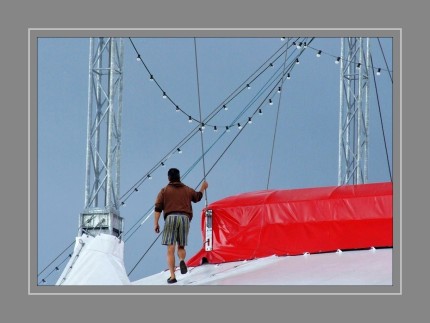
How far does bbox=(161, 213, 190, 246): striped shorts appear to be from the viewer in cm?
1163

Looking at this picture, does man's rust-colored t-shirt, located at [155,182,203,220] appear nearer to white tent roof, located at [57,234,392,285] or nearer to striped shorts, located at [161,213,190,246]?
striped shorts, located at [161,213,190,246]

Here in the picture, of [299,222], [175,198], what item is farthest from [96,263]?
[299,222]

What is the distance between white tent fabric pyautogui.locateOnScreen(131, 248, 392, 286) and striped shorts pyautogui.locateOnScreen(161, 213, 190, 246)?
0.43 meters

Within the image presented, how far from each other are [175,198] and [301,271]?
1300mm

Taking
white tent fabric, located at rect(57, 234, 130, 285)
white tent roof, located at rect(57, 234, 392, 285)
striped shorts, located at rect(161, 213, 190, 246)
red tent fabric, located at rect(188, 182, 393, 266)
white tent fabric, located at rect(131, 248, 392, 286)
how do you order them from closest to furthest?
white tent fabric, located at rect(131, 248, 392, 286)
white tent roof, located at rect(57, 234, 392, 285)
striped shorts, located at rect(161, 213, 190, 246)
white tent fabric, located at rect(57, 234, 130, 285)
red tent fabric, located at rect(188, 182, 393, 266)

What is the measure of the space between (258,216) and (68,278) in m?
2.08

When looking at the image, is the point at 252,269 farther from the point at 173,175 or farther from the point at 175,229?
the point at 173,175

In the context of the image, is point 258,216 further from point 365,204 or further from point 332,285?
point 332,285

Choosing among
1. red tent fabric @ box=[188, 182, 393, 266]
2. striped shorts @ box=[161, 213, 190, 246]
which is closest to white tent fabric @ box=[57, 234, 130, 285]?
striped shorts @ box=[161, 213, 190, 246]

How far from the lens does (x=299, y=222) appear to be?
12680 millimetres

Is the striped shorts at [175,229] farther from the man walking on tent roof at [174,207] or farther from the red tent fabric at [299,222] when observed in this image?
the red tent fabric at [299,222]

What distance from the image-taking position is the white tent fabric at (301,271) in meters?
11.1

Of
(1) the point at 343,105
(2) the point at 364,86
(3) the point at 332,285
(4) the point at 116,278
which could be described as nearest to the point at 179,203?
(4) the point at 116,278

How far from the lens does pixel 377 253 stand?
12.0 metres
